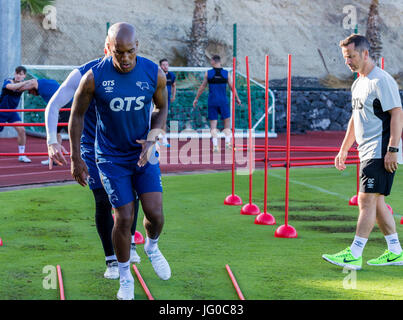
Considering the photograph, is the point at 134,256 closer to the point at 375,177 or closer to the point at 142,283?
the point at 142,283

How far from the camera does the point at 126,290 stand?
4965 mm

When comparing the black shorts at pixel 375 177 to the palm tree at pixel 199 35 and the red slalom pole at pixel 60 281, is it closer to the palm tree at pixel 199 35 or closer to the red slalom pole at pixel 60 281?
the red slalom pole at pixel 60 281

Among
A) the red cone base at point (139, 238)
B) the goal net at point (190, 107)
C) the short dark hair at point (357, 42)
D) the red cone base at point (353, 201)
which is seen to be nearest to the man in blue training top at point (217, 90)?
the goal net at point (190, 107)

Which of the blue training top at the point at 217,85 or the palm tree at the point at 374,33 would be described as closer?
the blue training top at the point at 217,85

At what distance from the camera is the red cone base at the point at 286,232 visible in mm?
7301

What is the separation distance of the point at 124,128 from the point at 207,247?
225 cm

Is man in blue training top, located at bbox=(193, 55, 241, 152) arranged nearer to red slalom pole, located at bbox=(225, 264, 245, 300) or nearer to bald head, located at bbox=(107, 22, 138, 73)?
red slalom pole, located at bbox=(225, 264, 245, 300)

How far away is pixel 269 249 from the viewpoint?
22.2 ft

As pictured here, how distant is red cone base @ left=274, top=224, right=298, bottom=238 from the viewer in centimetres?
730

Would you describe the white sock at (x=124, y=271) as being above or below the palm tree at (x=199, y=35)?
below

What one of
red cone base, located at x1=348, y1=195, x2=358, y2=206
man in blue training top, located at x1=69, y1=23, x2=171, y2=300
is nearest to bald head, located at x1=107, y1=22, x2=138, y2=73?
man in blue training top, located at x1=69, y1=23, x2=171, y2=300

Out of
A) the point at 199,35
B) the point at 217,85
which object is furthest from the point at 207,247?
the point at 199,35

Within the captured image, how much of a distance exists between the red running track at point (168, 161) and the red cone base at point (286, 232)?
5382 millimetres
